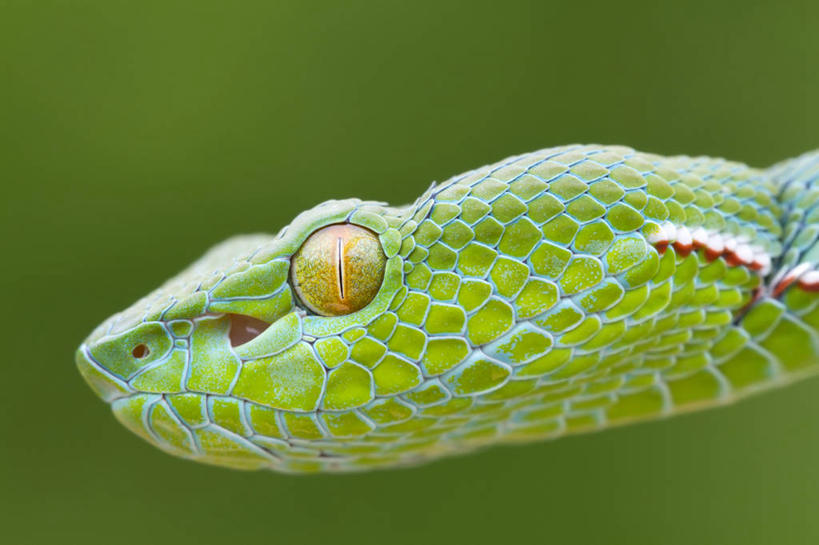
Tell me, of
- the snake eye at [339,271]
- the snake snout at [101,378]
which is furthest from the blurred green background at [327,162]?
the snake eye at [339,271]

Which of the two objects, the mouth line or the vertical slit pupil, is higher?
the vertical slit pupil

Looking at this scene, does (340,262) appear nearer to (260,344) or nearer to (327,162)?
(260,344)

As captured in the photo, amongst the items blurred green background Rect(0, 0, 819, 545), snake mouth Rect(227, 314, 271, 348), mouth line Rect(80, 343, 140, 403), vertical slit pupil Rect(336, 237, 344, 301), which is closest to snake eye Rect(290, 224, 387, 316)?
vertical slit pupil Rect(336, 237, 344, 301)

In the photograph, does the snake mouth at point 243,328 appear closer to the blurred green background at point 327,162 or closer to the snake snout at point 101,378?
the snake snout at point 101,378

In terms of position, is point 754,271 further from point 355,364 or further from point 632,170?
point 355,364

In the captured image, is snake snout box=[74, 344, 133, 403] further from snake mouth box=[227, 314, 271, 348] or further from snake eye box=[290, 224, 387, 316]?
snake eye box=[290, 224, 387, 316]

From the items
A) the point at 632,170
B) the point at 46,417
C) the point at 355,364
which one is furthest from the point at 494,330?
the point at 46,417
